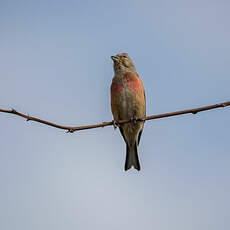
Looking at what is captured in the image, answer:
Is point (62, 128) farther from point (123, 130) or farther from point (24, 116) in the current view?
point (123, 130)

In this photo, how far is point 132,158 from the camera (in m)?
7.19

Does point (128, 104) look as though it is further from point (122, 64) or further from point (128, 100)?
point (122, 64)

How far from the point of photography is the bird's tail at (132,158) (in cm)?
684

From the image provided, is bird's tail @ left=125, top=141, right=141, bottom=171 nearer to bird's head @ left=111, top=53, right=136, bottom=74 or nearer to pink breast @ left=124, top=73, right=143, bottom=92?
pink breast @ left=124, top=73, right=143, bottom=92

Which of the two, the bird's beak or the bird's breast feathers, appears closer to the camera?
the bird's breast feathers

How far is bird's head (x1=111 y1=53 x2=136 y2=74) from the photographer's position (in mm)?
7391

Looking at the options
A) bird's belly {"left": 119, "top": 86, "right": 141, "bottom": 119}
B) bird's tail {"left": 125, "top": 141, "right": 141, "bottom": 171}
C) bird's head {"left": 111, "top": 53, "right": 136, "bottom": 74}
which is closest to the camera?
bird's tail {"left": 125, "top": 141, "right": 141, "bottom": 171}

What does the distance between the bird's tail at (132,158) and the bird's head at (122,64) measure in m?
1.38

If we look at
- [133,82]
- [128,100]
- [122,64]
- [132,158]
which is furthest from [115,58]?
[132,158]

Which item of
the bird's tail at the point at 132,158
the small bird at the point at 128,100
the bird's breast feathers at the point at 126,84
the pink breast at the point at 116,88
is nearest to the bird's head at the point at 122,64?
the small bird at the point at 128,100

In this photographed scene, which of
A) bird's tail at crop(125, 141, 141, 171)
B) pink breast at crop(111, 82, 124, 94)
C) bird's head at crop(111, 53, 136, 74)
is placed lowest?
bird's tail at crop(125, 141, 141, 171)

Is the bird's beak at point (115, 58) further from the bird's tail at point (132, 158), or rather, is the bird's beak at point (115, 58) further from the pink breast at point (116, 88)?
the bird's tail at point (132, 158)

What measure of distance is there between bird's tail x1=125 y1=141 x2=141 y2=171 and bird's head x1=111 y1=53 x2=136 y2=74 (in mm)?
1384

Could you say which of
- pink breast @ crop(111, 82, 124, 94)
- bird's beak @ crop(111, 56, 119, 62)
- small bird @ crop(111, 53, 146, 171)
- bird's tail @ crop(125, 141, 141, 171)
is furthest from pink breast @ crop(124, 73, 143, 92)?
bird's tail @ crop(125, 141, 141, 171)
